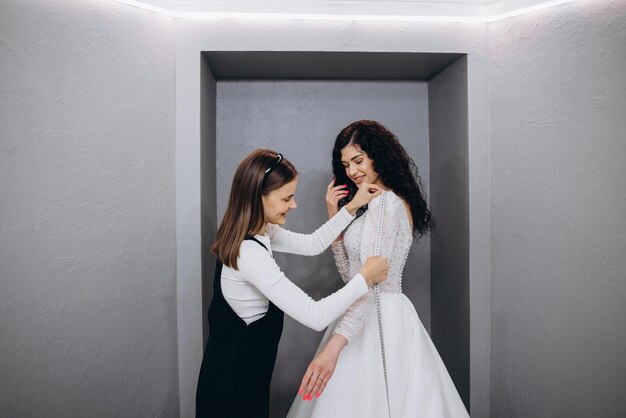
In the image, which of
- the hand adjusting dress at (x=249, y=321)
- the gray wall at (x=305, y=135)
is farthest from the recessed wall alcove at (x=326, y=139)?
the hand adjusting dress at (x=249, y=321)

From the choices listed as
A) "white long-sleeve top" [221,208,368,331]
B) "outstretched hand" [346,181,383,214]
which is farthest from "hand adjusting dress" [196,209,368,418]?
"outstretched hand" [346,181,383,214]

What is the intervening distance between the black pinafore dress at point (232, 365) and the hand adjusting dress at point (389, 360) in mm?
284

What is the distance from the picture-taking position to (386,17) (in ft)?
7.50

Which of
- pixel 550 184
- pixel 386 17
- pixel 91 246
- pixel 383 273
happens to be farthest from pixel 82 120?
pixel 550 184

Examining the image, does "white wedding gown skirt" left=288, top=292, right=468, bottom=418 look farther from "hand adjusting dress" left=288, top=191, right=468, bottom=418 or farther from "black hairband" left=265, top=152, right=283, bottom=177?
"black hairband" left=265, top=152, right=283, bottom=177

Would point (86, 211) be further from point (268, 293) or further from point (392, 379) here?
point (392, 379)

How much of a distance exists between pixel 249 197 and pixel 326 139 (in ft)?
4.28

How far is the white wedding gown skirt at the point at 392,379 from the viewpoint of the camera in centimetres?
168

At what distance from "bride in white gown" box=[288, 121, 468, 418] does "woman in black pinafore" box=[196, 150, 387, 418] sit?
0.48 feet

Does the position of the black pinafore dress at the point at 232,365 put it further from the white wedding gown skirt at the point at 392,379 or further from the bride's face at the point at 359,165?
the bride's face at the point at 359,165

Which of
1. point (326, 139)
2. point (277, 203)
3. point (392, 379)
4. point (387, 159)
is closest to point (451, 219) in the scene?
point (387, 159)

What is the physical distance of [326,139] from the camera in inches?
111

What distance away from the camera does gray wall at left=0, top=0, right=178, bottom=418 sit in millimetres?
1657

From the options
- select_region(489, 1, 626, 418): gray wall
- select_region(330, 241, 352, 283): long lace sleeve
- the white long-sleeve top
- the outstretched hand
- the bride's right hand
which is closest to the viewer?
the white long-sleeve top
